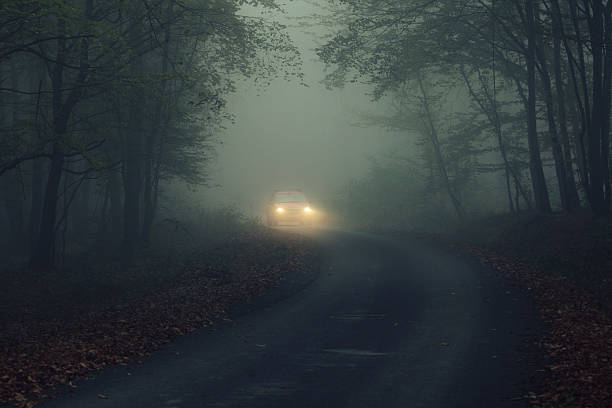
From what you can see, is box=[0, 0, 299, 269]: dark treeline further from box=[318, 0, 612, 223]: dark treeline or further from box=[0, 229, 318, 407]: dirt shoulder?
box=[0, 229, 318, 407]: dirt shoulder

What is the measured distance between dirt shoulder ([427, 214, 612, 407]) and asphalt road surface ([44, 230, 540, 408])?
0.51 meters

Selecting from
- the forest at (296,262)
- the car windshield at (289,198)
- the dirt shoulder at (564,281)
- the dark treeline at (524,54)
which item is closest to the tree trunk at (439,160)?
the forest at (296,262)

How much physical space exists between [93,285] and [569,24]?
19.2m

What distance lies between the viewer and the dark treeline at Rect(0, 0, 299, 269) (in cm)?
1684

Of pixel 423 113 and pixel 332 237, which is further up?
pixel 423 113

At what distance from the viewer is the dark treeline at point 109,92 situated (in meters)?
16.8

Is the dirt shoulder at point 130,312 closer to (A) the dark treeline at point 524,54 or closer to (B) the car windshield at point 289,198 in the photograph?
(A) the dark treeline at point 524,54

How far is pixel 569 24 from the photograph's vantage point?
2212 centimetres

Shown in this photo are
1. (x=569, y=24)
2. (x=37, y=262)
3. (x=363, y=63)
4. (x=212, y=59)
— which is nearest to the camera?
(x=37, y=262)

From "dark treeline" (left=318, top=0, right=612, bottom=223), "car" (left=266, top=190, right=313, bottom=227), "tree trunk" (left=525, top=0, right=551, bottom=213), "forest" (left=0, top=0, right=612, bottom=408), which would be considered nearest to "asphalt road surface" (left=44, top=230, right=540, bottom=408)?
"forest" (left=0, top=0, right=612, bottom=408)

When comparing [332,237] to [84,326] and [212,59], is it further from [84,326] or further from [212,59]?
[84,326]

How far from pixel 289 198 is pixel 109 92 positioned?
16724 mm

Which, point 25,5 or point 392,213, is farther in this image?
point 392,213

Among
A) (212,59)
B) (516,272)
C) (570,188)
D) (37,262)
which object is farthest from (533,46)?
(37,262)
